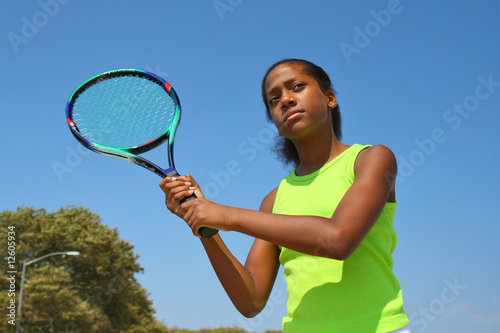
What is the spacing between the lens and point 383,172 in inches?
87.7

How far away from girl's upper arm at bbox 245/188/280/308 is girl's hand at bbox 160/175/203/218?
1.45ft

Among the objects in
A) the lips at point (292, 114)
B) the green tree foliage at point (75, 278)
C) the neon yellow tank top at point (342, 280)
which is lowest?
the neon yellow tank top at point (342, 280)

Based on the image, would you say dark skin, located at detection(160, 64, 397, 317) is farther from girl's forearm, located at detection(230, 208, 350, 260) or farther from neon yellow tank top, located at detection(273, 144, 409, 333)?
neon yellow tank top, located at detection(273, 144, 409, 333)

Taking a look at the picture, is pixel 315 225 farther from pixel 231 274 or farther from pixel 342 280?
pixel 231 274

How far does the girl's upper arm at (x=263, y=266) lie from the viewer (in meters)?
2.64

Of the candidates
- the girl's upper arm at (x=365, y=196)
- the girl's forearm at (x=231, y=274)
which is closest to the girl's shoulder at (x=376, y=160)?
the girl's upper arm at (x=365, y=196)

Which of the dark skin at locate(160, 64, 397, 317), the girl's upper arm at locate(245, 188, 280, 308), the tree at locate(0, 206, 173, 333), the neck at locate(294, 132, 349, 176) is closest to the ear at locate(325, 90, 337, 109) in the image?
the dark skin at locate(160, 64, 397, 317)

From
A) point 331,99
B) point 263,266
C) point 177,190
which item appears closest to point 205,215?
point 177,190

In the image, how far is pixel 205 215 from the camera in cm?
221

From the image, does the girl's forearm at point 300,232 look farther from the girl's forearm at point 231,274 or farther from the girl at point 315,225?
the girl's forearm at point 231,274

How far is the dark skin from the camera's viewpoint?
6.56 feet

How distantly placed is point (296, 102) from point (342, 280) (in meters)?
0.93

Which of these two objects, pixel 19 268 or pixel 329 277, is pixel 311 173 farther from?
pixel 19 268

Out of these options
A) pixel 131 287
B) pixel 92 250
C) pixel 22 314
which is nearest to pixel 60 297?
pixel 22 314
